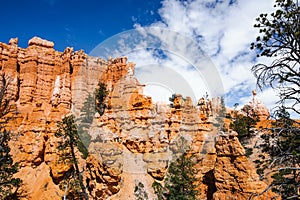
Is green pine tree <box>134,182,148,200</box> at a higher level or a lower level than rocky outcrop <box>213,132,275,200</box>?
lower

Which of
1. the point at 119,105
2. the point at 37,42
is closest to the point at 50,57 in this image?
the point at 37,42

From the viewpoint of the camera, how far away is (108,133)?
2652cm

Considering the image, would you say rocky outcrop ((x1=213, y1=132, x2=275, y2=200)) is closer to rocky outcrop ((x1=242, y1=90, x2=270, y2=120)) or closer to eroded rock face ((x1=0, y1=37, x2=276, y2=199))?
eroded rock face ((x1=0, y1=37, x2=276, y2=199))

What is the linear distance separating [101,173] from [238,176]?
12.7 metres

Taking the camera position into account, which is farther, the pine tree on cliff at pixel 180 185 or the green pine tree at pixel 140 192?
the green pine tree at pixel 140 192

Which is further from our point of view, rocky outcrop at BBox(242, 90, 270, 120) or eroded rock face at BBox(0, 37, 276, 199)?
rocky outcrop at BBox(242, 90, 270, 120)

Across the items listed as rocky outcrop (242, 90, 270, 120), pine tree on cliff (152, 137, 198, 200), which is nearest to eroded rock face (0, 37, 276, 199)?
pine tree on cliff (152, 137, 198, 200)

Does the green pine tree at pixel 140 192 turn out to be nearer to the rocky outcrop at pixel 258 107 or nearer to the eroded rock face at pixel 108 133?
the eroded rock face at pixel 108 133

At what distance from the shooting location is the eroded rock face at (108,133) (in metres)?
22.6

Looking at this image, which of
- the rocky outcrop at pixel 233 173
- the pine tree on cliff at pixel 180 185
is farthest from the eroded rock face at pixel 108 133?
the pine tree on cliff at pixel 180 185

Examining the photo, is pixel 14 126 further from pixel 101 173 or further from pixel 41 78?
pixel 101 173

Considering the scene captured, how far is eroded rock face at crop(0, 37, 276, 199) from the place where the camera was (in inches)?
891

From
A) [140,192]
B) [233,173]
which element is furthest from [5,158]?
[233,173]

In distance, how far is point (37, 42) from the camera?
42.8 meters
